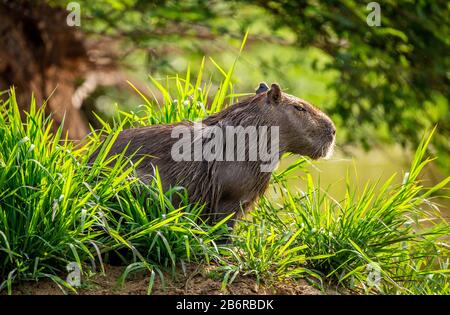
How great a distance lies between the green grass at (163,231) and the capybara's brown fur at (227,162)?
112 millimetres

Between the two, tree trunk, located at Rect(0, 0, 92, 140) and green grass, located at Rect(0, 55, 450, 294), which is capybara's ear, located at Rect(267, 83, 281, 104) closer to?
green grass, located at Rect(0, 55, 450, 294)

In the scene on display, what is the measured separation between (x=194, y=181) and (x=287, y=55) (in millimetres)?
10207

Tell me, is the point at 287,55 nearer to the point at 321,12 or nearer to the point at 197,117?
the point at 321,12

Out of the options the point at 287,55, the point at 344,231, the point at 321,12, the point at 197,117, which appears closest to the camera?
the point at 344,231

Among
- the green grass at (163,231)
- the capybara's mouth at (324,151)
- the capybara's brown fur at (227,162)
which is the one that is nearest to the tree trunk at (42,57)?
the capybara's brown fur at (227,162)

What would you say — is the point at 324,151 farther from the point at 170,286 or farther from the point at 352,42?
the point at 352,42

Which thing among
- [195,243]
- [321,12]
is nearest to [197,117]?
[195,243]

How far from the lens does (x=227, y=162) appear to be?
4793mm

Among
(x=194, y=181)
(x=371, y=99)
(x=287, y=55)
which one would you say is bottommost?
(x=287, y=55)

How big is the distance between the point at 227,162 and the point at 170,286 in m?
0.91

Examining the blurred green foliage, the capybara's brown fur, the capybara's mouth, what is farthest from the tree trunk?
the capybara's mouth

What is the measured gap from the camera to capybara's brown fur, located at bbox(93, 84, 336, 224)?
4.75 metres

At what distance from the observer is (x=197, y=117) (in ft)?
17.9

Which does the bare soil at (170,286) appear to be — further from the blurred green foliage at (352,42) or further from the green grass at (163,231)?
the blurred green foliage at (352,42)
